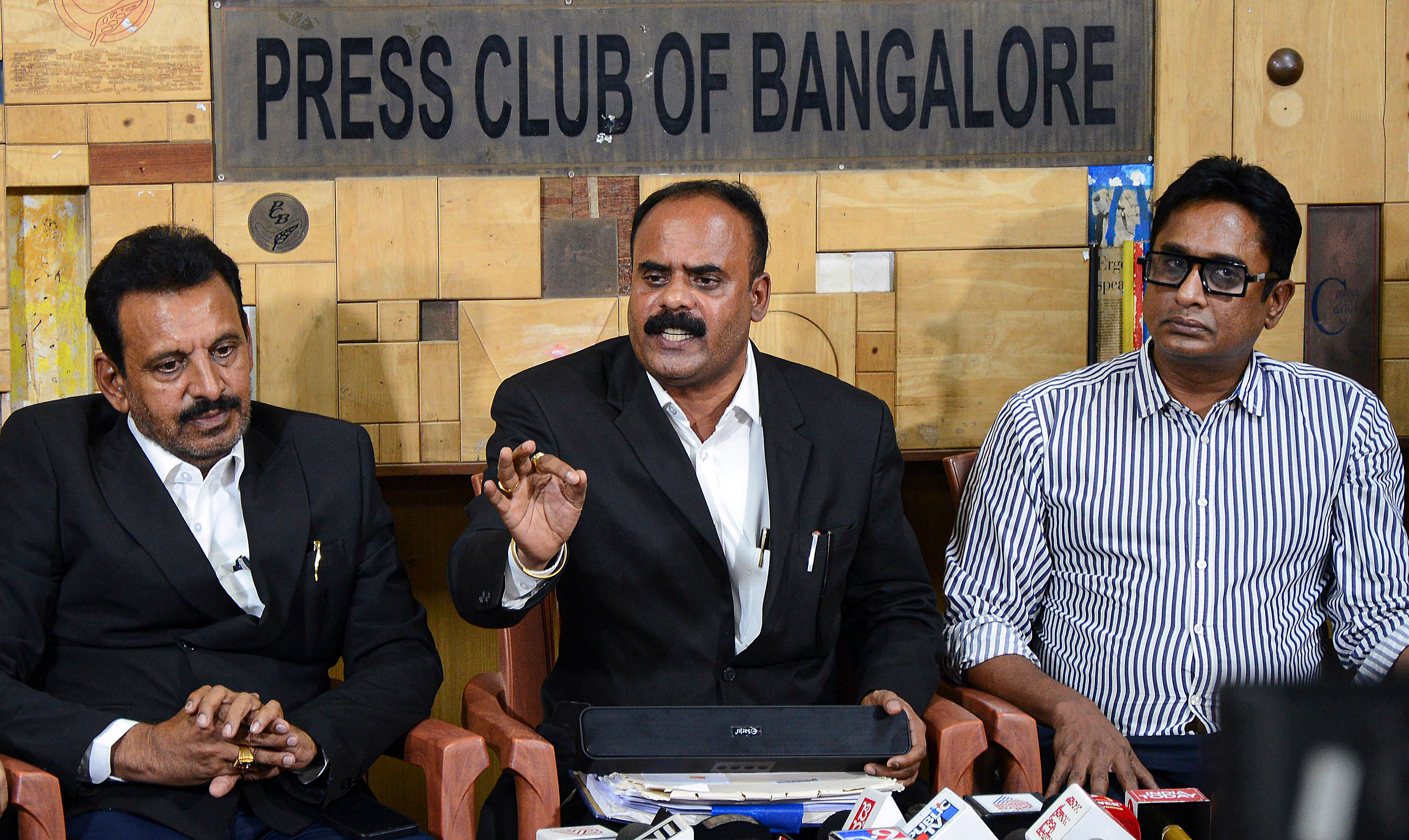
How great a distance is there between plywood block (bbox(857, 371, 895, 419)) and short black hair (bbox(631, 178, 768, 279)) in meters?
0.64

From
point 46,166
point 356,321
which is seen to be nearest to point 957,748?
point 356,321

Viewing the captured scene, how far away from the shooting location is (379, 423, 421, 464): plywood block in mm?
2986

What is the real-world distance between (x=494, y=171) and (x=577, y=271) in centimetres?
33

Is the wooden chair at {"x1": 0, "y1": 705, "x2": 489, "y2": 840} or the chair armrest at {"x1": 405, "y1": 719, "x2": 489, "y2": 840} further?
the chair armrest at {"x1": 405, "y1": 719, "x2": 489, "y2": 840}

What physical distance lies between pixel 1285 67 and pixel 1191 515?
1.29 metres

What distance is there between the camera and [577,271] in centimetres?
298

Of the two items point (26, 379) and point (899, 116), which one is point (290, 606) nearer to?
point (26, 379)

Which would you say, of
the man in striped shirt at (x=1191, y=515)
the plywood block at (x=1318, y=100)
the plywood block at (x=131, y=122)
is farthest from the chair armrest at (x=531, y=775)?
the plywood block at (x=1318, y=100)

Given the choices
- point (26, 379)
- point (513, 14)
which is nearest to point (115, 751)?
point (26, 379)

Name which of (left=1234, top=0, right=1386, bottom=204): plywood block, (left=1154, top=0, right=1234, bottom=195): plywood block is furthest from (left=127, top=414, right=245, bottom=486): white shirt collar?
(left=1234, top=0, right=1386, bottom=204): plywood block

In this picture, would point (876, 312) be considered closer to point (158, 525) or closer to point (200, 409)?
point (200, 409)

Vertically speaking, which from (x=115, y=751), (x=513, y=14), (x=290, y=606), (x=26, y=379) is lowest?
(x=115, y=751)

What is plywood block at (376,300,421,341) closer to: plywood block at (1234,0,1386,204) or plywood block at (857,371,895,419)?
plywood block at (857,371,895,419)

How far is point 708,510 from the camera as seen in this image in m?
2.28
